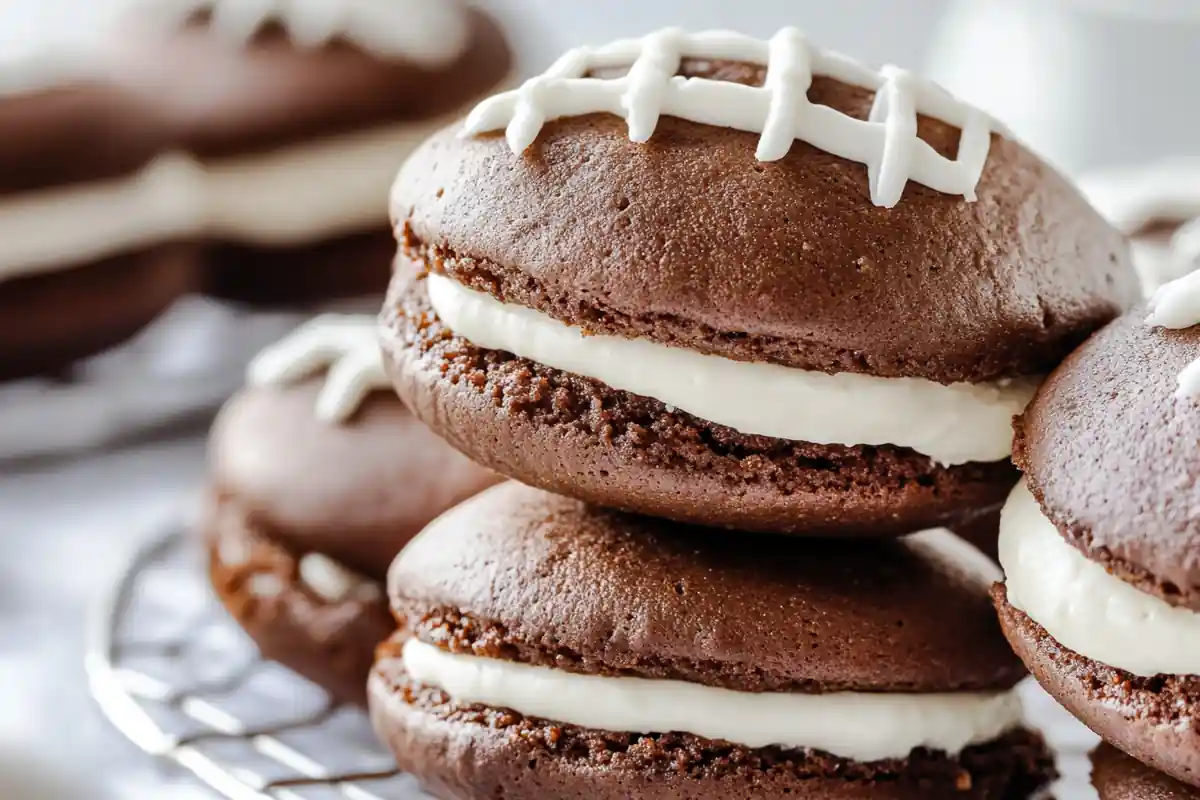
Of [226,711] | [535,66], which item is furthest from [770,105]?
[535,66]

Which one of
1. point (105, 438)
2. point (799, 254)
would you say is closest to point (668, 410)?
point (799, 254)

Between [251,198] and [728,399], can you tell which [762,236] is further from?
[251,198]

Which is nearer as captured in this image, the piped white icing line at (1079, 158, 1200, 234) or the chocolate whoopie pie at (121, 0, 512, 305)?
the piped white icing line at (1079, 158, 1200, 234)

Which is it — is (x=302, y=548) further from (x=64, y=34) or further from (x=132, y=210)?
(x=64, y=34)

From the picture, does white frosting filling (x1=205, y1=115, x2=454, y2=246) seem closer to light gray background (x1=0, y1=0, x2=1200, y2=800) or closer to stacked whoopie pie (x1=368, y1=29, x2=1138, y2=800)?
light gray background (x1=0, y1=0, x2=1200, y2=800)

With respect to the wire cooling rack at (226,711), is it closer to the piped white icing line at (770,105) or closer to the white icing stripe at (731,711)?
the white icing stripe at (731,711)

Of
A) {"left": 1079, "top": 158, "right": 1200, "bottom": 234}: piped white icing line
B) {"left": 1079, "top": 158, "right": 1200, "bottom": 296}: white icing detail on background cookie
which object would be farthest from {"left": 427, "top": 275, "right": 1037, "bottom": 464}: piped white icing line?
{"left": 1079, "top": 158, "right": 1200, "bottom": 234}: piped white icing line
